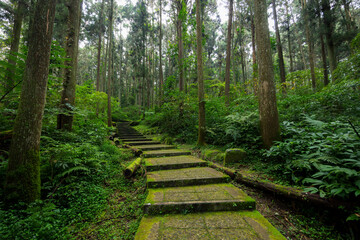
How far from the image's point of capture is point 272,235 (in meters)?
1.86

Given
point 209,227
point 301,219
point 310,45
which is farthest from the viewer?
point 310,45

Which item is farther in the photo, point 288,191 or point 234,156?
point 234,156

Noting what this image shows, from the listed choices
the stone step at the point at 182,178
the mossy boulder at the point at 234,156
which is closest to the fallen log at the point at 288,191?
the stone step at the point at 182,178

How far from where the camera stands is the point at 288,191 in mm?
2490

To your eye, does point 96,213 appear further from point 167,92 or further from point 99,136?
point 167,92

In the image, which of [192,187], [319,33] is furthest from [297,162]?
[319,33]

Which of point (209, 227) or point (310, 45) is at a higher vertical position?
point (310, 45)

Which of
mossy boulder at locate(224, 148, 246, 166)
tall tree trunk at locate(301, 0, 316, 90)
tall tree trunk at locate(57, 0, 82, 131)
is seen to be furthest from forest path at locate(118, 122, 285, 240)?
tall tree trunk at locate(301, 0, 316, 90)

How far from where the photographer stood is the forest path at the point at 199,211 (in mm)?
1912

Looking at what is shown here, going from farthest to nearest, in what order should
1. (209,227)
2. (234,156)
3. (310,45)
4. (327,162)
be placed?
(310,45) → (234,156) → (327,162) → (209,227)

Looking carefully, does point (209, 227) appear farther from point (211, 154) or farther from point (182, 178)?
point (211, 154)

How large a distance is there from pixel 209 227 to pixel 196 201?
491 mm

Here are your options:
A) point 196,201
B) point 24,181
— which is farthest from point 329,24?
point 24,181

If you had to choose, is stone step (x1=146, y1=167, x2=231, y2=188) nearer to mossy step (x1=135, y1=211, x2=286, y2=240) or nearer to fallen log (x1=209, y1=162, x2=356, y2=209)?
fallen log (x1=209, y1=162, x2=356, y2=209)
